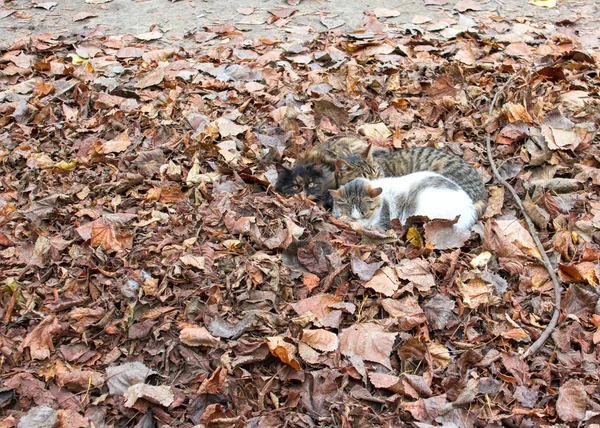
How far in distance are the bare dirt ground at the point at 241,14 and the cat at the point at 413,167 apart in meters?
2.47

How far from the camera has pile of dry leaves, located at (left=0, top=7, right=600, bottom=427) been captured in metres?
2.96

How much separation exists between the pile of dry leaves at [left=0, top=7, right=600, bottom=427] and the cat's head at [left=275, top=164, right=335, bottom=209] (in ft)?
0.44

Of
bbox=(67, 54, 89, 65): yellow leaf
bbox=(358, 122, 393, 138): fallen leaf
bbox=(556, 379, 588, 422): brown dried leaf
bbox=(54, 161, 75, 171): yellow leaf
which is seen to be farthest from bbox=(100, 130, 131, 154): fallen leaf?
bbox=(556, 379, 588, 422): brown dried leaf

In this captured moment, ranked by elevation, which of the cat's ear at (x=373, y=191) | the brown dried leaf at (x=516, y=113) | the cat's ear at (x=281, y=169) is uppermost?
the brown dried leaf at (x=516, y=113)

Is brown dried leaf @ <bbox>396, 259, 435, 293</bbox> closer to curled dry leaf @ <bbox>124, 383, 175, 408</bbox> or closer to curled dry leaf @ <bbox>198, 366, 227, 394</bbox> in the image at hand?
curled dry leaf @ <bbox>198, 366, 227, 394</bbox>

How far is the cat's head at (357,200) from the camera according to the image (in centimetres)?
409

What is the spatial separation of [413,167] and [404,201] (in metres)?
0.48

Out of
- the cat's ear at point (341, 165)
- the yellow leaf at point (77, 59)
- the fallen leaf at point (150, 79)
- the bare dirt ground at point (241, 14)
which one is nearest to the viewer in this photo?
the cat's ear at point (341, 165)

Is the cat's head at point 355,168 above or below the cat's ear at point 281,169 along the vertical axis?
below

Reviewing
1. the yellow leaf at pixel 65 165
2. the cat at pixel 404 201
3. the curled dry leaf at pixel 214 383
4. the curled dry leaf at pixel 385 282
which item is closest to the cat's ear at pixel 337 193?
the cat at pixel 404 201

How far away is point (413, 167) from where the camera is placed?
15.0ft

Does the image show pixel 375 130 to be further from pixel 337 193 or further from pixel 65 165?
pixel 65 165

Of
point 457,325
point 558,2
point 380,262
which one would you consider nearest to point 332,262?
point 380,262

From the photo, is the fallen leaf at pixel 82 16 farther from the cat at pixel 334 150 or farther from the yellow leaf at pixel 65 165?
the cat at pixel 334 150
